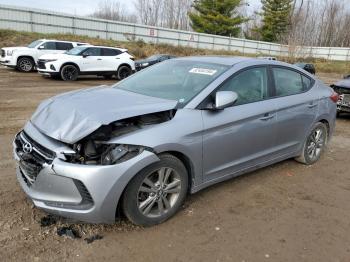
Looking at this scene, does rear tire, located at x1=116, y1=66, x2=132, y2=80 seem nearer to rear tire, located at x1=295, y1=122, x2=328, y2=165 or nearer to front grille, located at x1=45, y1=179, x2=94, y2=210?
rear tire, located at x1=295, y1=122, x2=328, y2=165

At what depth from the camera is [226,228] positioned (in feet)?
12.1

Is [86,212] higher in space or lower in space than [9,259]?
higher

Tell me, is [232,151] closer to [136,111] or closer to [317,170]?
[136,111]

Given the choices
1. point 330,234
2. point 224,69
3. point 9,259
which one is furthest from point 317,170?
point 9,259

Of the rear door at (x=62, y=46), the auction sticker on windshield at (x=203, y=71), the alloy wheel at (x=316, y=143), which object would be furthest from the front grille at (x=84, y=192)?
the rear door at (x=62, y=46)

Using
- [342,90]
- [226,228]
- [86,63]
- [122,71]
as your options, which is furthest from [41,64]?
[226,228]

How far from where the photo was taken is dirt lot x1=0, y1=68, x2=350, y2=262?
3207 mm

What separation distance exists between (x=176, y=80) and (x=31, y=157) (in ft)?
6.23

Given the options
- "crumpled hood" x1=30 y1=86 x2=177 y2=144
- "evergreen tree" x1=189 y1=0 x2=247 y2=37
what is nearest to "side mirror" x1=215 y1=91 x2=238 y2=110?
"crumpled hood" x1=30 y1=86 x2=177 y2=144

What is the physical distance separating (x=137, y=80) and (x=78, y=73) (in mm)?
12686

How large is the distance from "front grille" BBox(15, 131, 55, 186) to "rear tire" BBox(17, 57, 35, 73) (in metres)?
16.3

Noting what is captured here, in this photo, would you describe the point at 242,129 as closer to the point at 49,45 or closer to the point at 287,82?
the point at 287,82

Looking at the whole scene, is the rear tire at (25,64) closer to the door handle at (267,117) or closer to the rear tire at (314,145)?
the rear tire at (314,145)

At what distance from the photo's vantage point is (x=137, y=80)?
480 centimetres
